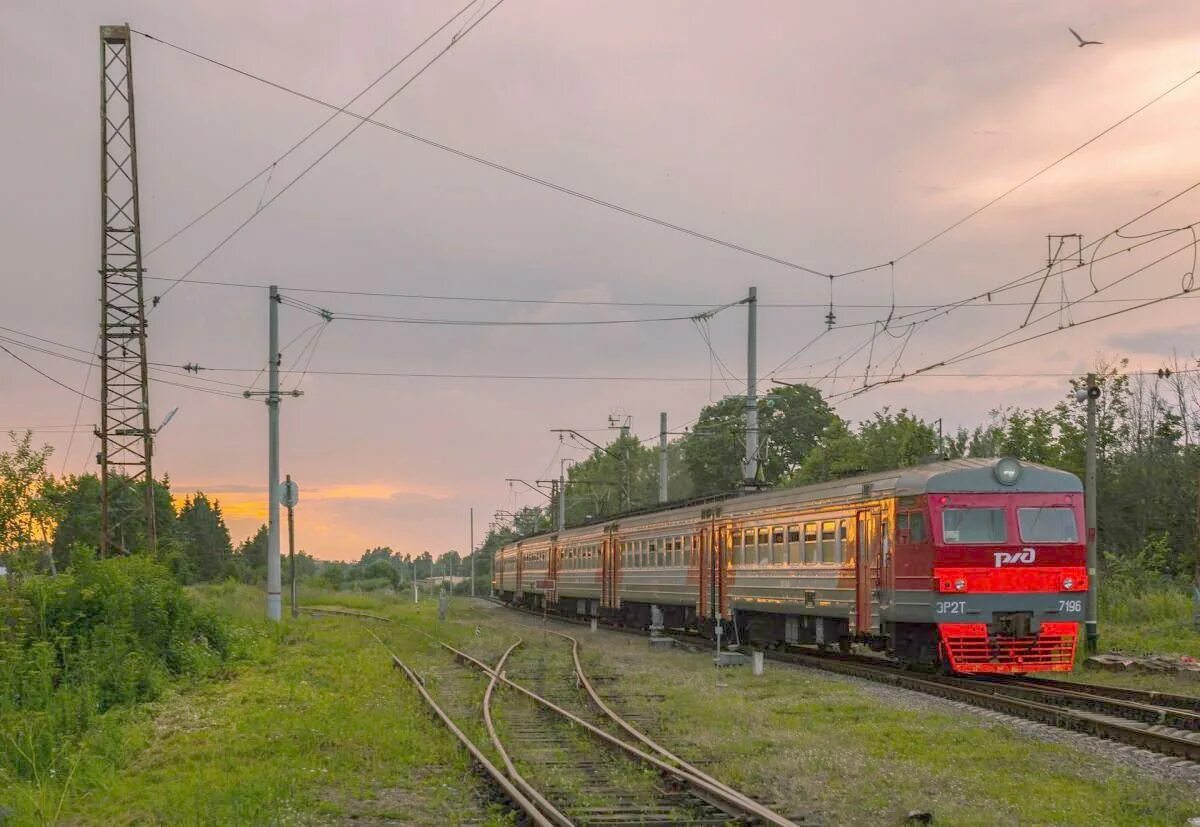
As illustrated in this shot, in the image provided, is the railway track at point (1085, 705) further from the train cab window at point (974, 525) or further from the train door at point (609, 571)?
the train door at point (609, 571)

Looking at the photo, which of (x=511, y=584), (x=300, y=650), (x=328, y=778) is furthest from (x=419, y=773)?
(x=511, y=584)

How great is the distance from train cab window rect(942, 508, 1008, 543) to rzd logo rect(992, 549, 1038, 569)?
21 centimetres

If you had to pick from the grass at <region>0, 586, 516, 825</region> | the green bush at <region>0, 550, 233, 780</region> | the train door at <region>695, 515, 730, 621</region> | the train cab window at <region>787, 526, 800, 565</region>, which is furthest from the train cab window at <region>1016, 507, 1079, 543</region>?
the green bush at <region>0, 550, 233, 780</region>

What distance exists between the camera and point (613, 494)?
379ft

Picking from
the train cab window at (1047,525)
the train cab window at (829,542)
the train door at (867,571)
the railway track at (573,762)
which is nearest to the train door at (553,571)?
the train cab window at (829,542)

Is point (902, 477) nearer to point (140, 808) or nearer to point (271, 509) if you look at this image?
point (140, 808)

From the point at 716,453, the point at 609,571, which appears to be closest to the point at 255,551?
the point at 716,453

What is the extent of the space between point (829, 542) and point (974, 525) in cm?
341

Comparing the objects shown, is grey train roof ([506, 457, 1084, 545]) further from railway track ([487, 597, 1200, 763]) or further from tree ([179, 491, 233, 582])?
tree ([179, 491, 233, 582])

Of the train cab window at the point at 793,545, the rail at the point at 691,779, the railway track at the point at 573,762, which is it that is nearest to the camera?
the rail at the point at 691,779

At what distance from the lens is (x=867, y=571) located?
2078 centimetres

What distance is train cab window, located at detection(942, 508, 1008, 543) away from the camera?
1923 cm

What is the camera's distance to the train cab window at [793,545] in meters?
23.9

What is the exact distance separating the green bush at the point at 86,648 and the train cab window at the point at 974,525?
38.1 ft
